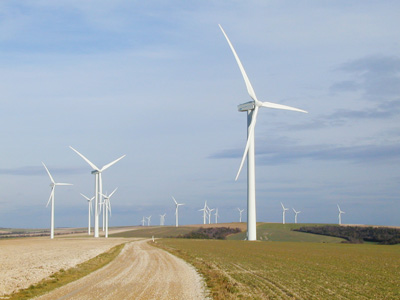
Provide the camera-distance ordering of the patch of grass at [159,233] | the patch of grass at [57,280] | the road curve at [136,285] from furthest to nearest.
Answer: the patch of grass at [159,233]
the patch of grass at [57,280]
the road curve at [136,285]

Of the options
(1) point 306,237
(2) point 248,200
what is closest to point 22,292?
(2) point 248,200

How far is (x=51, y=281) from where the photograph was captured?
88.4ft

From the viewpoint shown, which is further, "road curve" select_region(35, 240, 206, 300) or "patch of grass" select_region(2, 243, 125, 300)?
"patch of grass" select_region(2, 243, 125, 300)

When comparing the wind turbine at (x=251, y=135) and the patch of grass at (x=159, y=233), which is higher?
the wind turbine at (x=251, y=135)

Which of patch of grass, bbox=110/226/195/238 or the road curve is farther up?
the road curve

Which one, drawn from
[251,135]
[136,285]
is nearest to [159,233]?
[251,135]

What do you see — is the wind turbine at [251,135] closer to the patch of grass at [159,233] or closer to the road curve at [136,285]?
the road curve at [136,285]

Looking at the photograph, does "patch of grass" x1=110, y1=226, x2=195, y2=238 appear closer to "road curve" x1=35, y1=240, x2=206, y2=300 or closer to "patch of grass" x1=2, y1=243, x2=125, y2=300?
"patch of grass" x1=2, y1=243, x2=125, y2=300

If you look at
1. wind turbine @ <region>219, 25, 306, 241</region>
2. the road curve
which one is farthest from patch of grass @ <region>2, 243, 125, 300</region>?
wind turbine @ <region>219, 25, 306, 241</region>

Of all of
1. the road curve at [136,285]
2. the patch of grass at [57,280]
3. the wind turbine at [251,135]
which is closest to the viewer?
the road curve at [136,285]

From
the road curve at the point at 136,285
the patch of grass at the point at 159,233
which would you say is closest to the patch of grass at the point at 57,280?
the road curve at the point at 136,285

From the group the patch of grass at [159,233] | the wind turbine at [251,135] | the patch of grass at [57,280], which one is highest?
the wind turbine at [251,135]

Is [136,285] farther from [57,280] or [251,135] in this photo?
[251,135]

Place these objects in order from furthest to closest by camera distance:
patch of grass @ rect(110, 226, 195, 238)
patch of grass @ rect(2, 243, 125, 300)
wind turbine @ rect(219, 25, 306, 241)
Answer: patch of grass @ rect(110, 226, 195, 238), wind turbine @ rect(219, 25, 306, 241), patch of grass @ rect(2, 243, 125, 300)
